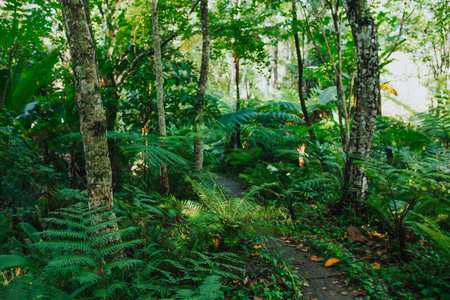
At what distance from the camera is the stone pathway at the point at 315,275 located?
8.54 ft

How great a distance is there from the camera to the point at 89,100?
2.35 meters

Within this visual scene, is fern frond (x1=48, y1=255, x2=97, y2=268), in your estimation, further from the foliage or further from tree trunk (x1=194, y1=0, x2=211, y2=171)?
tree trunk (x1=194, y1=0, x2=211, y2=171)

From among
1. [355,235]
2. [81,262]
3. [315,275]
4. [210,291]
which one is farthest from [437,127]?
[81,262]

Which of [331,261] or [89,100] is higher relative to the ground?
[89,100]

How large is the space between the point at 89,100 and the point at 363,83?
138 inches

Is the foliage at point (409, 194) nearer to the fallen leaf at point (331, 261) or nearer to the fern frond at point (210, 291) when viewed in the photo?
the fallen leaf at point (331, 261)

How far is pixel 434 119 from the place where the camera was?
5914 millimetres

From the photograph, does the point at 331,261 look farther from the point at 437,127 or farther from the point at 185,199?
the point at 437,127

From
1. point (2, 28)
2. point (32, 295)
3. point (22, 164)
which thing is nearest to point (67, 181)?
point (22, 164)

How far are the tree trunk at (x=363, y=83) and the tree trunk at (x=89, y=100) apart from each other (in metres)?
3.02

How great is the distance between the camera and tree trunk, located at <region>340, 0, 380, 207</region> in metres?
3.70

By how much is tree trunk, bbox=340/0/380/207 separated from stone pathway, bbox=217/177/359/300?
4.36 feet

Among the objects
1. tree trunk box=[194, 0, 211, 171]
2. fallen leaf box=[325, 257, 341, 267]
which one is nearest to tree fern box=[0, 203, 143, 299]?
fallen leaf box=[325, 257, 341, 267]

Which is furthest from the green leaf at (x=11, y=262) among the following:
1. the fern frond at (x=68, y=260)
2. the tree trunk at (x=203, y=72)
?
the tree trunk at (x=203, y=72)
